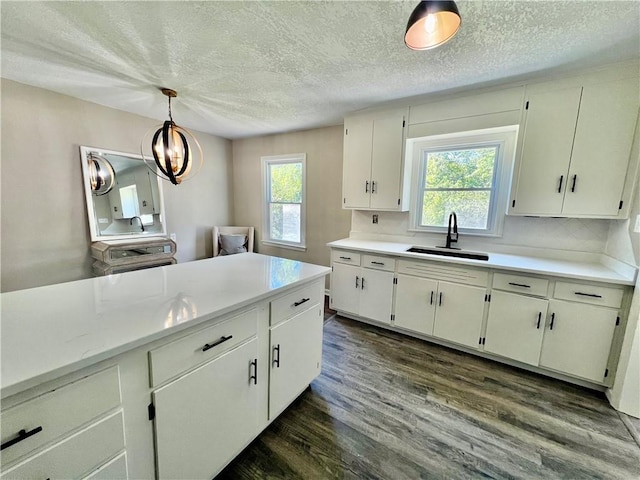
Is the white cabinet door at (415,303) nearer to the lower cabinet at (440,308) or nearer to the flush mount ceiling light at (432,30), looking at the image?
the lower cabinet at (440,308)

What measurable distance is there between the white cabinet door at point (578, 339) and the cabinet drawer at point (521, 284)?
0.41ft

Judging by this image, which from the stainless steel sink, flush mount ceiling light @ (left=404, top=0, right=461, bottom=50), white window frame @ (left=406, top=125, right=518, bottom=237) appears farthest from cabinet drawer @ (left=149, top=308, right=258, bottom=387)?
white window frame @ (left=406, top=125, right=518, bottom=237)

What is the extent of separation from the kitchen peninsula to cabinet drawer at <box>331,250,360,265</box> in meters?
1.31

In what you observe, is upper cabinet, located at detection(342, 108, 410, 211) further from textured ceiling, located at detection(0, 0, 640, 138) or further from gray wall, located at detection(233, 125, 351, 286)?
gray wall, located at detection(233, 125, 351, 286)

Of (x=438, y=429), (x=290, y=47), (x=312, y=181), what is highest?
(x=290, y=47)

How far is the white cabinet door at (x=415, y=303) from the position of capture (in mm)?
2578

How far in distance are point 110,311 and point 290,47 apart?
1948mm

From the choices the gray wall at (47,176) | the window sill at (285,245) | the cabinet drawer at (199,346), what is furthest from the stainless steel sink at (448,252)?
the gray wall at (47,176)

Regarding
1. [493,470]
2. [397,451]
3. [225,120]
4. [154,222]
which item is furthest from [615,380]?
[154,222]

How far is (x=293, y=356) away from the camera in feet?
5.49

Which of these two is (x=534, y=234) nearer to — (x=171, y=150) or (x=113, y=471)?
(x=113, y=471)

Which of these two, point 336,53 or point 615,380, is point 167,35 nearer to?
point 336,53

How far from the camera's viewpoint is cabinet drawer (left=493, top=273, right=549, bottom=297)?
2086mm

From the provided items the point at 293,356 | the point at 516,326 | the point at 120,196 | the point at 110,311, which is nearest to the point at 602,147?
the point at 516,326
